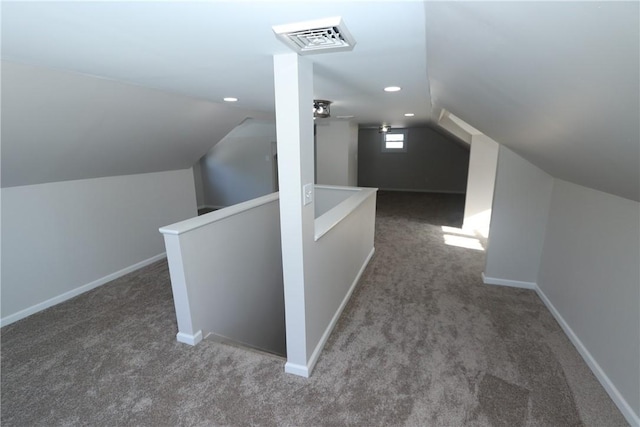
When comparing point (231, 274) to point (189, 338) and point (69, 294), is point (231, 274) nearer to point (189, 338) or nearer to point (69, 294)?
point (189, 338)

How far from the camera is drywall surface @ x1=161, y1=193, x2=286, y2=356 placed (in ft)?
6.70

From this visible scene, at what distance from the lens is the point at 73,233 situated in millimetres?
2830

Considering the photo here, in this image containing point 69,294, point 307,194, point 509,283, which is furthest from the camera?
point 509,283

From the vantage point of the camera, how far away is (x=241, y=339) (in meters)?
2.66

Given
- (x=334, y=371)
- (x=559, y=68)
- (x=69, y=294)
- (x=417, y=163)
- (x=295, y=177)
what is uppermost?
(x=559, y=68)

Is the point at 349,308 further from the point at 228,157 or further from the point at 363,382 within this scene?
the point at 228,157

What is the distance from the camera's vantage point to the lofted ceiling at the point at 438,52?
2.32 feet

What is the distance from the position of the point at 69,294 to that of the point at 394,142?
7775 mm

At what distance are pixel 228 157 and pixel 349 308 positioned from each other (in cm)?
511

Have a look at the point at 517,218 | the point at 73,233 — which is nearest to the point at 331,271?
the point at 517,218

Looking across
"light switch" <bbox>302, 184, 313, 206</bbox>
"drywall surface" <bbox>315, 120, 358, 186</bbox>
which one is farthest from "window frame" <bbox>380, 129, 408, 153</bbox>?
"light switch" <bbox>302, 184, 313, 206</bbox>

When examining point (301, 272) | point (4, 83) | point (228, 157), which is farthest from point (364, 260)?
point (228, 157)

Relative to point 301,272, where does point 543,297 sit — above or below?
below

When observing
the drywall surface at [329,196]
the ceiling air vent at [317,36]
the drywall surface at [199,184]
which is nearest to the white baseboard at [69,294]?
the drywall surface at [329,196]
